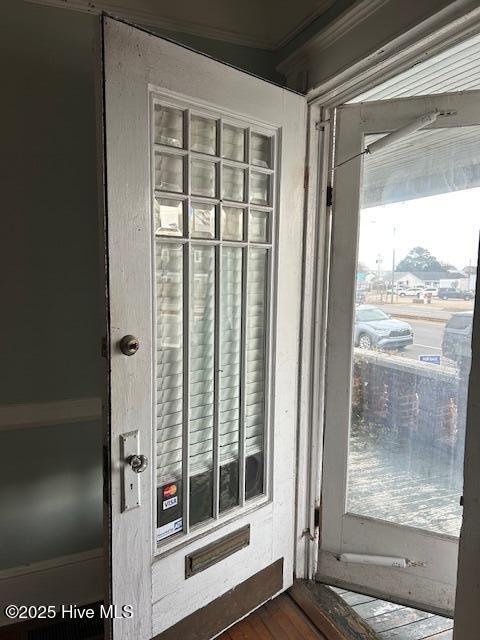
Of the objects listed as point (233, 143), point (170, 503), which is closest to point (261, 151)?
point (233, 143)

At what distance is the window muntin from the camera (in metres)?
1.38

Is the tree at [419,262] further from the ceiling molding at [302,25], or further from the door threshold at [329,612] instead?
the door threshold at [329,612]

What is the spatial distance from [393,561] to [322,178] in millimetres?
1600

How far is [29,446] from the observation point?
1.68 m

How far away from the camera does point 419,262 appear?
1.73 meters

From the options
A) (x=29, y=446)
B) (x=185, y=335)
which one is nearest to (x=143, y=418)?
(x=185, y=335)

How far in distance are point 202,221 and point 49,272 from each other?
2.14 ft

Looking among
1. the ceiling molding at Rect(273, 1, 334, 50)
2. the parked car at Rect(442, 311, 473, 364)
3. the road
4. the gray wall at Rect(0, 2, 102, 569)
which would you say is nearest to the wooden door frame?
the ceiling molding at Rect(273, 1, 334, 50)

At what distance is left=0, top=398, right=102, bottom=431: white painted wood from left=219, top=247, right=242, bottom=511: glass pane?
1.82 ft

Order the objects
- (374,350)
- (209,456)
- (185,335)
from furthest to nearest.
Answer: (374,350)
(209,456)
(185,335)

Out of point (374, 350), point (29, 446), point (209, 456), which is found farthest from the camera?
point (374, 350)

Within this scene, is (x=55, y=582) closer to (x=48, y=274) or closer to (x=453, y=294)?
(x=48, y=274)

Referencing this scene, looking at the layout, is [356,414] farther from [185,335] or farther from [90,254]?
[90,254]

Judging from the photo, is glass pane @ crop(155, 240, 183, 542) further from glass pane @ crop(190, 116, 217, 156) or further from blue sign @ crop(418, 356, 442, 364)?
blue sign @ crop(418, 356, 442, 364)
